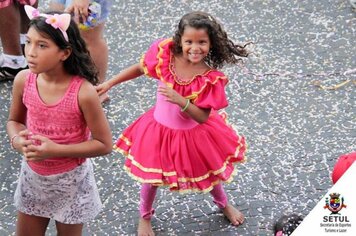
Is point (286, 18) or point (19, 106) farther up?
point (286, 18)

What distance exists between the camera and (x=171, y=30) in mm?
4027

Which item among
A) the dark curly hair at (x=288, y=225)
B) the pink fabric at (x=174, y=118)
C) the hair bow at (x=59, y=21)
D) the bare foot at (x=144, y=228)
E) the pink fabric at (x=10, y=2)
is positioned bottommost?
the bare foot at (x=144, y=228)

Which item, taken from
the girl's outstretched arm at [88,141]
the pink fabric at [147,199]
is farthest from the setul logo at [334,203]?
the pink fabric at [147,199]

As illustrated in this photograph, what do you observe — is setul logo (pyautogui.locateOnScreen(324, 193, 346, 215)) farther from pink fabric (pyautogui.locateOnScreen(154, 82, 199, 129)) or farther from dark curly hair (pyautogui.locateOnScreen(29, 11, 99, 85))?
pink fabric (pyautogui.locateOnScreen(154, 82, 199, 129))

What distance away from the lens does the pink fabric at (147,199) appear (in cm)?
247

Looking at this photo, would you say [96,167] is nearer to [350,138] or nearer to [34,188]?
[34,188]

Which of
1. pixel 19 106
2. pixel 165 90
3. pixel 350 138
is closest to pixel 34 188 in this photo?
pixel 19 106

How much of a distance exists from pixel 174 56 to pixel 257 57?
1.53 metres

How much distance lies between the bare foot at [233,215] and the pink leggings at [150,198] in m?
0.03

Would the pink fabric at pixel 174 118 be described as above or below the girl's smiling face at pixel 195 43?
below

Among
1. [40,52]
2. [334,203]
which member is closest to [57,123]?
[40,52]

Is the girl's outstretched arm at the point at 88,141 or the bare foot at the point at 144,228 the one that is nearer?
the girl's outstretched arm at the point at 88,141

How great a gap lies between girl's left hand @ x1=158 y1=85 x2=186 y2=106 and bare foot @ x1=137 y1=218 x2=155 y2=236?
63cm

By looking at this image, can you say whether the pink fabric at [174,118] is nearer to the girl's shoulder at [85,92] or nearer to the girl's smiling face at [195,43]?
the girl's smiling face at [195,43]
